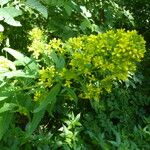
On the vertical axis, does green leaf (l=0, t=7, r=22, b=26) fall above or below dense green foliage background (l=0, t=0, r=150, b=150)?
above

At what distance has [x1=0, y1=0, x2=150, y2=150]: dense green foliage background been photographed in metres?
1.91

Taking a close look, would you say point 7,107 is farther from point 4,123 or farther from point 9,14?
point 9,14

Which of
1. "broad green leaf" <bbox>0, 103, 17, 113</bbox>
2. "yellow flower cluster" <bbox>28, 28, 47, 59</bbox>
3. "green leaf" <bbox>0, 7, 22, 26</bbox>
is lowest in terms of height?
"broad green leaf" <bbox>0, 103, 17, 113</bbox>

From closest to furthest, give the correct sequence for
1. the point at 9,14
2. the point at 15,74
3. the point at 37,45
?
the point at 9,14, the point at 15,74, the point at 37,45

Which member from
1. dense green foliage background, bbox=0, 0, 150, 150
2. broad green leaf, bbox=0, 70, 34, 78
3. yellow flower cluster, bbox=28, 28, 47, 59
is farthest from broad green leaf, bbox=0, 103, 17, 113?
yellow flower cluster, bbox=28, 28, 47, 59

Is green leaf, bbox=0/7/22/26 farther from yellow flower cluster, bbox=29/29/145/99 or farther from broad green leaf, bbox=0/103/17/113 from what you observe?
broad green leaf, bbox=0/103/17/113

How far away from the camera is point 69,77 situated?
1.89 metres

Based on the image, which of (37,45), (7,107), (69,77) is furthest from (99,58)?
(7,107)

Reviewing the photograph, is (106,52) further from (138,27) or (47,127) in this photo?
(138,27)

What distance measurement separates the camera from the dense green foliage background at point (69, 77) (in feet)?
6.26

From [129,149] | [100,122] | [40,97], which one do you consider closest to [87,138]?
[100,122]

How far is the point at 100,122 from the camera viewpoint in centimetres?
304

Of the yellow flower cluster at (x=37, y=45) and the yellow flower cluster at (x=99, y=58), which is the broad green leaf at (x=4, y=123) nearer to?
the yellow flower cluster at (x=99, y=58)

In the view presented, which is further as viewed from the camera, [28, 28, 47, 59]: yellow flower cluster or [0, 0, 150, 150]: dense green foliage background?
[28, 28, 47, 59]: yellow flower cluster
